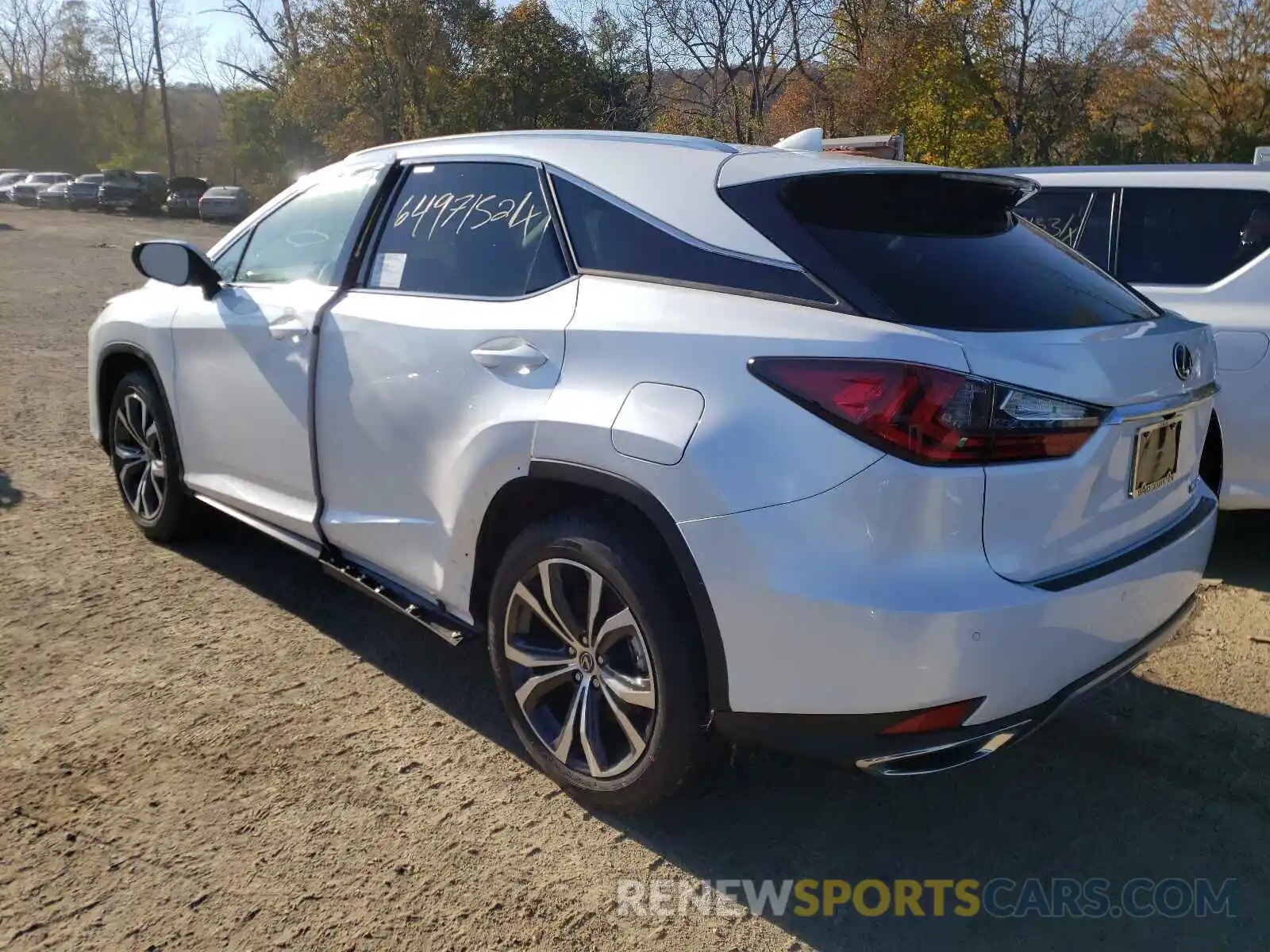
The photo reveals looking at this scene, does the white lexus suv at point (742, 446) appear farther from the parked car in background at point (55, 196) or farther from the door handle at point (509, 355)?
the parked car in background at point (55, 196)

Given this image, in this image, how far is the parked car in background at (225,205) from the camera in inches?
1416

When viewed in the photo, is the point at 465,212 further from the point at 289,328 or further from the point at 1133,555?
the point at 1133,555

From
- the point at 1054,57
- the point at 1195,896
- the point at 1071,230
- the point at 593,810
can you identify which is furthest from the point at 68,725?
the point at 1054,57

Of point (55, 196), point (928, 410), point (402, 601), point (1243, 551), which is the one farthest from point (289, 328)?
point (55, 196)

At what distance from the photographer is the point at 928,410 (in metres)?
2.21

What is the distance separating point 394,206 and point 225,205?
35.9 metres

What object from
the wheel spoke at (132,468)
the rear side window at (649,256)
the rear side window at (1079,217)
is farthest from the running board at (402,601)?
the rear side window at (1079,217)

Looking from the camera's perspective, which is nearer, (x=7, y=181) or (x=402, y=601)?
(x=402, y=601)

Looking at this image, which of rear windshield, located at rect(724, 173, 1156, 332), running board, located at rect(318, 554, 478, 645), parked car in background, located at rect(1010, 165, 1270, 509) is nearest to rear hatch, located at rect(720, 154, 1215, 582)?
rear windshield, located at rect(724, 173, 1156, 332)

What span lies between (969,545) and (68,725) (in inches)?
107

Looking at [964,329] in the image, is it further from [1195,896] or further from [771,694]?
[1195,896]

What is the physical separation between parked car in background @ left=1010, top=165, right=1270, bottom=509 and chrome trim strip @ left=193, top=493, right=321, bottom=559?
9.61 ft

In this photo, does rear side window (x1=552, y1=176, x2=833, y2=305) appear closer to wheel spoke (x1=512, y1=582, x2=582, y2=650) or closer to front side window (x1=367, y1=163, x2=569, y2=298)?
front side window (x1=367, y1=163, x2=569, y2=298)

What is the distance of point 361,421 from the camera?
333cm
